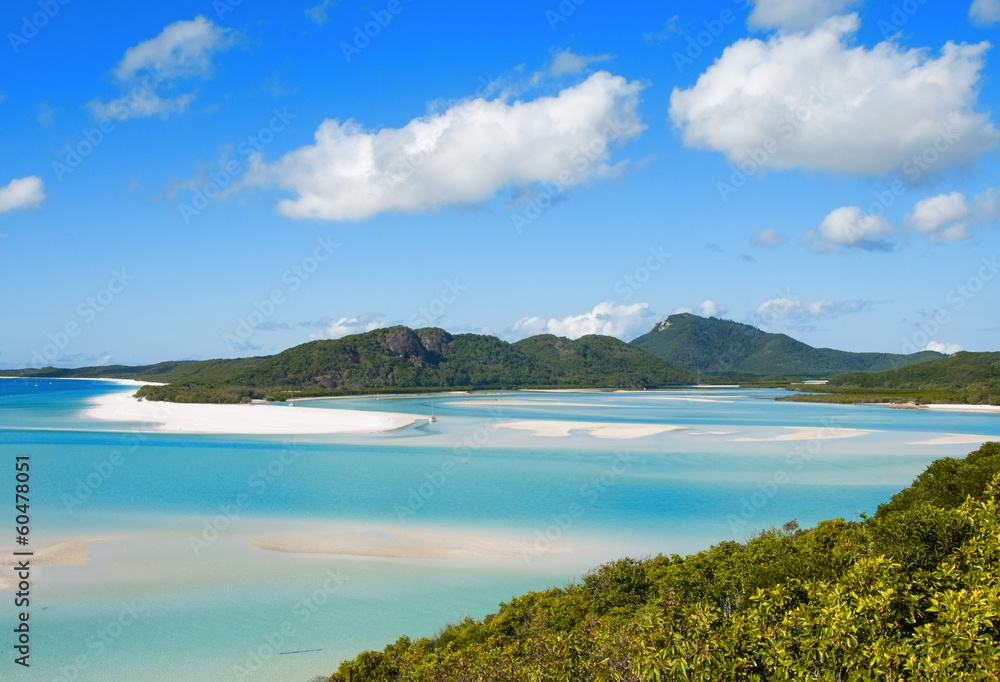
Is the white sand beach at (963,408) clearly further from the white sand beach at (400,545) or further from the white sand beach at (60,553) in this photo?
the white sand beach at (60,553)

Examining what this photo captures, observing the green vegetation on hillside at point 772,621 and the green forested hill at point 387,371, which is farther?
the green forested hill at point 387,371

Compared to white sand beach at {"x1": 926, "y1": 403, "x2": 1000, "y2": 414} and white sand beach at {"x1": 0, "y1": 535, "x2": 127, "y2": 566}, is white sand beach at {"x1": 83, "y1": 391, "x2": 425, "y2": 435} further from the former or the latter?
white sand beach at {"x1": 926, "y1": 403, "x2": 1000, "y2": 414}

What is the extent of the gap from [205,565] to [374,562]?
14.9 feet

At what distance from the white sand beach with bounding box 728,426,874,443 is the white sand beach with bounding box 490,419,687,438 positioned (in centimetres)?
733

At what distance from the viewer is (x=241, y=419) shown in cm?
6047

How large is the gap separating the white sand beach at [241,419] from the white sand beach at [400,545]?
31454mm

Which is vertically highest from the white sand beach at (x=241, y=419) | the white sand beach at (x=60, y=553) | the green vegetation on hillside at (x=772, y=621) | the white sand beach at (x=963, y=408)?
the green vegetation on hillside at (x=772, y=621)

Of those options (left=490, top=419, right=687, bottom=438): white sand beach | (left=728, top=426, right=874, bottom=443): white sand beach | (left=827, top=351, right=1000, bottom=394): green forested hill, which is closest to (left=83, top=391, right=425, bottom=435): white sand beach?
(left=490, top=419, right=687, bottom=438): white sand beach

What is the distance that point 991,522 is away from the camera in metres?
8.66

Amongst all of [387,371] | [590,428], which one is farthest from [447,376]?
[590,428]

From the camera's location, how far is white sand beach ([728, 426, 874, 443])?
1827 inches

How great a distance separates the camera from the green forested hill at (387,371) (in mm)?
111562

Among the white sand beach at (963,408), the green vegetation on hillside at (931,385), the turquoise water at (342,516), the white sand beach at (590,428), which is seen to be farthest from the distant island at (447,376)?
the turquoise water at (342,516)

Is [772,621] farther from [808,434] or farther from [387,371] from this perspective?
[387,371]
